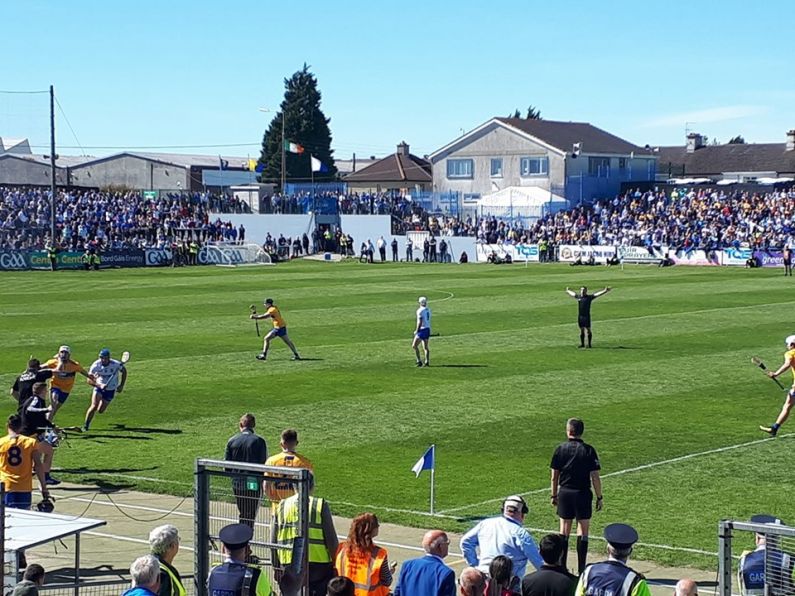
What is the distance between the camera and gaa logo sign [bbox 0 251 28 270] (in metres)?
70.4

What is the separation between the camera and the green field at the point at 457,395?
18047 millimetres

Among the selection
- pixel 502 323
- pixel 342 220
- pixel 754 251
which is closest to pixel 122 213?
pixel 342 220

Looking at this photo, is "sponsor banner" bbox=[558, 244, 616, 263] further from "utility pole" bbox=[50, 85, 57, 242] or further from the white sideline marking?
the white sideline marking

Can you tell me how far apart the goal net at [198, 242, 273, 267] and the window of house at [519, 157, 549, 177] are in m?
26.2

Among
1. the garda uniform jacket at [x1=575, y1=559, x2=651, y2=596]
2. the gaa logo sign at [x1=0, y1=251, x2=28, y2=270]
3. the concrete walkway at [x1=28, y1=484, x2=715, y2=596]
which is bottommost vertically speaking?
the concrete walkway at [x1=28, y1=484, x2=715, y2=596]

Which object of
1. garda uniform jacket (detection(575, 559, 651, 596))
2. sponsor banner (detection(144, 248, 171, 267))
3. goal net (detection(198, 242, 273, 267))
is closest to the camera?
garda uniform jacket (detection(575, 559, 651, 596))

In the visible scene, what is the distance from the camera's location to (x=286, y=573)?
9.62 metres

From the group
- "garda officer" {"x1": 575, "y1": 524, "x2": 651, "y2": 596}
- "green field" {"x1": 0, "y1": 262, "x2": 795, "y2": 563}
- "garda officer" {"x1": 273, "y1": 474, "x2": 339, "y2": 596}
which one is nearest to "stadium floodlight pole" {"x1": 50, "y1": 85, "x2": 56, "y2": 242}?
"green field" {"x1": 0, "y1": 262, "x2": 795, "y2": 563}

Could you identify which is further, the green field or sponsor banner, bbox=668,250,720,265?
sponsor banner, bbox=668,250,720,265

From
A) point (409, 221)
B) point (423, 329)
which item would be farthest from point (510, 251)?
point (423, 329)

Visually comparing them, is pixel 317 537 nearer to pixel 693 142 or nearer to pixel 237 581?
pixel 237 581

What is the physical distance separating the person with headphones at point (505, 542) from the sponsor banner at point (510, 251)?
6863 centimetres

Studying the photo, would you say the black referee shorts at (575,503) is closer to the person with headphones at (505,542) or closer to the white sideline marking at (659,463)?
the white sideline marking at (659,463)

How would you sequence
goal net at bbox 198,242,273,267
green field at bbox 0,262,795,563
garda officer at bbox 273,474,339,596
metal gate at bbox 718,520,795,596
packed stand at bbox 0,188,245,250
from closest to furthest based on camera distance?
1. metal gate at bbox 718,520,795,596
2. garda officer at bbox 273,474,339,596
3. green field at bbox 0,262,795,563
4. packed stand at bbox 0,188,245,250
5. goal net at bbox 198,242,273,267
